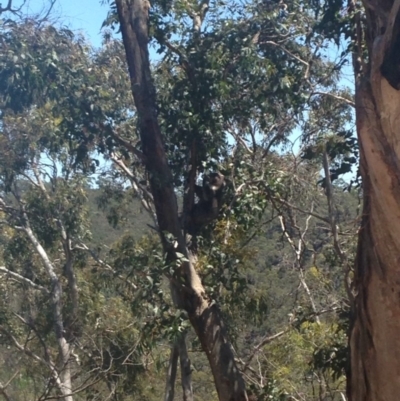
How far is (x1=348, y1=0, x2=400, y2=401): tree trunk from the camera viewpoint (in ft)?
13.6

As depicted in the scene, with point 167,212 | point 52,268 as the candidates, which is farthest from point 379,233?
point 52,268

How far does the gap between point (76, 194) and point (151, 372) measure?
337 cm

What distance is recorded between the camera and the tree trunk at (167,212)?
6406 millimetres

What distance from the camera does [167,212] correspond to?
680 centimetres

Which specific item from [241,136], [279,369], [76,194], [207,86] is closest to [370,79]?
[207,86]

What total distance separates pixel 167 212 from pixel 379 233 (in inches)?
114

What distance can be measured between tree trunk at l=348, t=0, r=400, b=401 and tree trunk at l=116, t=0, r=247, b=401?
1948 mm

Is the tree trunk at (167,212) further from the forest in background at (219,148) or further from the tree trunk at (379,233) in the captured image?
the tree trunk at (379,233)

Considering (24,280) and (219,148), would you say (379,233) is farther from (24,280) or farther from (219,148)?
(24,280)

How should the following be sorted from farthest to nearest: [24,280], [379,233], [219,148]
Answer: [24,280]
[219,148]
[379,233]

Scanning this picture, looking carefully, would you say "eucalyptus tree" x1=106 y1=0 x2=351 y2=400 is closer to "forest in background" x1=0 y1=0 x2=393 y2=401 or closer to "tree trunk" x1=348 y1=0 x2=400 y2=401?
"forest in background" x1=0 y1=0 x2=393 y2=401

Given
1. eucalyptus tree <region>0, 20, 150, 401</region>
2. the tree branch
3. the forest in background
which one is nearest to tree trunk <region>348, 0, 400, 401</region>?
the forest in background

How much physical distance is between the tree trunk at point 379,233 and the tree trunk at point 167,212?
1948 mm

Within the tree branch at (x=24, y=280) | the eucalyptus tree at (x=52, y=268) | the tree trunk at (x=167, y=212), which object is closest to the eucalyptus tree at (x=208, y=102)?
the tree trunk at (x=167, y=212)
